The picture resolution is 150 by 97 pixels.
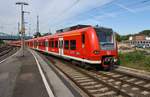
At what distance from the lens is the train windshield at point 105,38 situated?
15.9 metres

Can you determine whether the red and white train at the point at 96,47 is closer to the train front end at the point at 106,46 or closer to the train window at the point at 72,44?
the train front end at the point at 106,46

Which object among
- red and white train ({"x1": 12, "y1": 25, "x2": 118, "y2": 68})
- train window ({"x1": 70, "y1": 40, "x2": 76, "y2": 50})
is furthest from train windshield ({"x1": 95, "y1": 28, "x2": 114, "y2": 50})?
train window ({"x1": 70, "y1": 40, "x2": 76, "y2": 50})

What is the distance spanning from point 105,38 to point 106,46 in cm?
62

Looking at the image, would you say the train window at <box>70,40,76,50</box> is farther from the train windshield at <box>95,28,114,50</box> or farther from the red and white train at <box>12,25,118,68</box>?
the train windshield at <box>95,28,114,50</box>

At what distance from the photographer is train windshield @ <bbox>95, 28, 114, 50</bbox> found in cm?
1595

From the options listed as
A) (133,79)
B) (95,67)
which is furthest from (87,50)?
(133,79)

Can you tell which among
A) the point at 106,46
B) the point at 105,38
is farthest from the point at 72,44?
the point at 106,46

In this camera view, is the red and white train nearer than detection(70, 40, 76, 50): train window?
Yes

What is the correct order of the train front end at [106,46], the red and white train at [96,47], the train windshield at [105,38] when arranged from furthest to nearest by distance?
the train windshield at [105,38], the train front end at [106,46], the red and white train at [96,47]

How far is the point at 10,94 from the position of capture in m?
8.47

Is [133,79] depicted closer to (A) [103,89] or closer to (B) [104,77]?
(B) [104,77]

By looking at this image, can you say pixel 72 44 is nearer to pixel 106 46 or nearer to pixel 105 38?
pixel 105 38

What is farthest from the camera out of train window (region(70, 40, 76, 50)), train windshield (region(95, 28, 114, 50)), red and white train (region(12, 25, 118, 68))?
train window (region(70, 40, 76, 50))

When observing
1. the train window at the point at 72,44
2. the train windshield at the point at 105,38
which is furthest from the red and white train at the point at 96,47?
the train window at the point at 72,44
